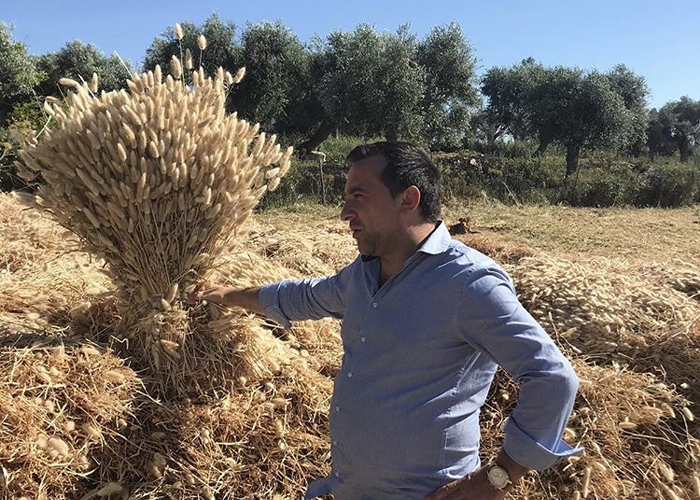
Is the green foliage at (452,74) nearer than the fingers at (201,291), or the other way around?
the fingers at (201,291)

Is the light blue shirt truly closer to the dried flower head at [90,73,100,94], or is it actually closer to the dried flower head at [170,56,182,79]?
the dried flower head at [170,56,182,79]

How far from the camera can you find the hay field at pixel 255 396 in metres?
1.80

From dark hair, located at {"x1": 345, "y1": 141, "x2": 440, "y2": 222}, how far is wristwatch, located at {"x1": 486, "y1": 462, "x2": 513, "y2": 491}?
2.38ft

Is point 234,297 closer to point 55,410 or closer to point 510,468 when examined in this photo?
point 55,410

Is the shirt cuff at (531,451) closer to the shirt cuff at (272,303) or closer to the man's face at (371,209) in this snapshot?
the man's face at (371,209)

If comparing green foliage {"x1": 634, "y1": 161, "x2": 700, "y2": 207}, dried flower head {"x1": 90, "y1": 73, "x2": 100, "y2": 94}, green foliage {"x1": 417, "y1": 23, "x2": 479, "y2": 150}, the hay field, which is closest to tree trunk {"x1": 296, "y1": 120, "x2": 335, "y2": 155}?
green foliage {"x1": 417, "y1": 23, "x2": 479, "y2": 150}

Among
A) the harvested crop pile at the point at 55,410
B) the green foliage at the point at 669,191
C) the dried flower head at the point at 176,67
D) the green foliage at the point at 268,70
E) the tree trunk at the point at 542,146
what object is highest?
the green foliage at the point at 268,70

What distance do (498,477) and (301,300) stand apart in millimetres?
927

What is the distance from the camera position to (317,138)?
67.5 ft

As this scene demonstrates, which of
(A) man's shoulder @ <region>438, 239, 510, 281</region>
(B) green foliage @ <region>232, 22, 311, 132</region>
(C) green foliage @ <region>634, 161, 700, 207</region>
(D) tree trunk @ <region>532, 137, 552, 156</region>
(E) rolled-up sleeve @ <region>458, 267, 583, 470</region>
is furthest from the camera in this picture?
(D) tree trunk @ <region>532, 137, 552, 156</region>

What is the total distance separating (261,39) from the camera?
1916 centimetres

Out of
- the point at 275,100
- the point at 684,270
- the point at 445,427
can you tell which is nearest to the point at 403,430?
the point at 445,427

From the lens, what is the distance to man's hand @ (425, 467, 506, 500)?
1452 mm

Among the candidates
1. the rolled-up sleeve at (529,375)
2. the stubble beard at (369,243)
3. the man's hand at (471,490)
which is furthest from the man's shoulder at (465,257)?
the man's hand at (471,490)
